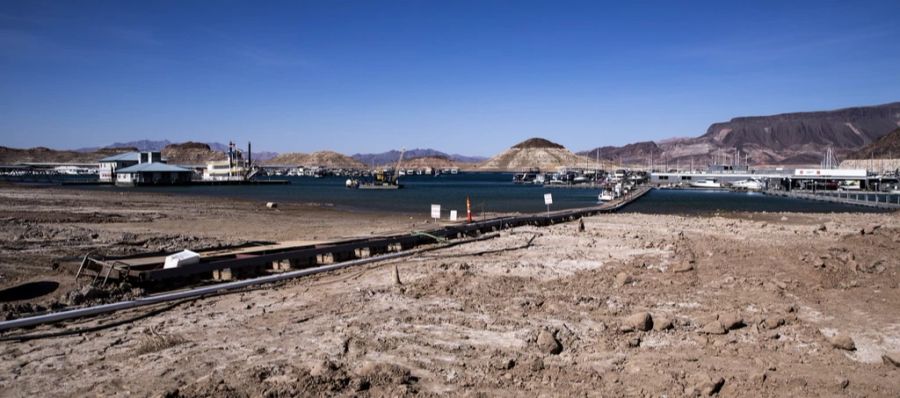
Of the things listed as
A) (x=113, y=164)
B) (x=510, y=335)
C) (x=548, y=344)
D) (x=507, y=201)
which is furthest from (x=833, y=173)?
(x=113, y=164)

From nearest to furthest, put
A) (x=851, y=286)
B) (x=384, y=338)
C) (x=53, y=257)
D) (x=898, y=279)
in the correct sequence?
(x=384, y=338) → (x=851, y=286) → (x=898, y=279) → (x=53, y=257)

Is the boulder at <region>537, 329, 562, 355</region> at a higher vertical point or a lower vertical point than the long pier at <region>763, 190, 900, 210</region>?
higher

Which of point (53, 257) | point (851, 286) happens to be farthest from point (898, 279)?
point (53, 257)

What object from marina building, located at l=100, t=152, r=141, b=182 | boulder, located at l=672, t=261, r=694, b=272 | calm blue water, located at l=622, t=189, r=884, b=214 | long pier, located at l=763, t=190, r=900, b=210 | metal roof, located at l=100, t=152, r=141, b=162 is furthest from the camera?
metal roof, located at l=100, t=152, r=141, b=162

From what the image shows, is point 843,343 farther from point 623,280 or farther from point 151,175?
point 151,175

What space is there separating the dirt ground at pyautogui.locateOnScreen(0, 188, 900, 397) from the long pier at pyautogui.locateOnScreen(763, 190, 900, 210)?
4703 cm

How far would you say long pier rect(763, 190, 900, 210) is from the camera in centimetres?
5513

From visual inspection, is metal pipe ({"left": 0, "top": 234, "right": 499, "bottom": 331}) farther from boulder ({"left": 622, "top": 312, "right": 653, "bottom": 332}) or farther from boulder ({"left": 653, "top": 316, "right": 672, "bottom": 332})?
boulder ({"left": 653, "top": 316, "right": 672, "bottom": 332})

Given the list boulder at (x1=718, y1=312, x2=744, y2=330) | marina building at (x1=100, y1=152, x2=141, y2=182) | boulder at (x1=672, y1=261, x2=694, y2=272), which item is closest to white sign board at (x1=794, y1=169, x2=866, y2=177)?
boulder at (x1=672, y1=261, x2=694, y2=272)

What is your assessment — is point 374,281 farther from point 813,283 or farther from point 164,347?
point 813,283

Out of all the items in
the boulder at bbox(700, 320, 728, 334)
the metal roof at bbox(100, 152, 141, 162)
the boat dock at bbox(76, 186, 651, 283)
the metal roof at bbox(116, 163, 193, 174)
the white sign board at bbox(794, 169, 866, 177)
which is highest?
the metal roof at bbox(100, 152, 141, 162)

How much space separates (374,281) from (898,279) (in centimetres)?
1207

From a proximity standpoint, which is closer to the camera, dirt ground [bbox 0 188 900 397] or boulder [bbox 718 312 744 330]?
dirt ground [bbox 0 188 900 397]

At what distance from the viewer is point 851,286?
1312 cm
